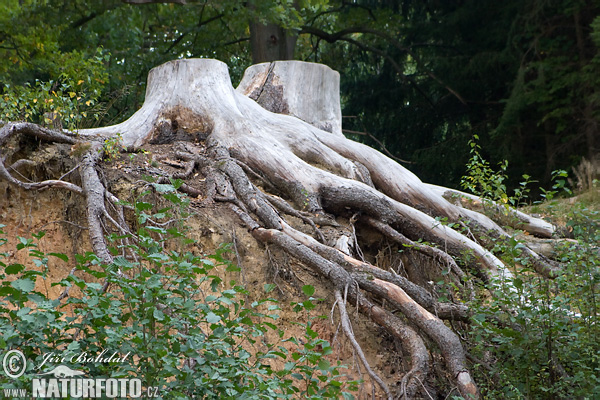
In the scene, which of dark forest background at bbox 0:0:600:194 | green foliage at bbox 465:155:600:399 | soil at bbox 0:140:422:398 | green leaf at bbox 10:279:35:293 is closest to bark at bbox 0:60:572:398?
soil at bbox 0:140:422:398

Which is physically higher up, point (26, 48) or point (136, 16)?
point (136, 16)

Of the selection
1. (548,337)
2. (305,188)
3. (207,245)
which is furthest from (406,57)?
(548,337)

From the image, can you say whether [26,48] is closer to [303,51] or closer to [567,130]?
[303,51]

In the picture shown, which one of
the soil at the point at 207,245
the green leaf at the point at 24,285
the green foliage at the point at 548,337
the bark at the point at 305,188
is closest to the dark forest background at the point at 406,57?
the bark at the point at 305,188

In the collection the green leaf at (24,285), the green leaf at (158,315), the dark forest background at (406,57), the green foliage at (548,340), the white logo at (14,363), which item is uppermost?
the dark forest background at (406,57)

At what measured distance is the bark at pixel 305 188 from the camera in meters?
4.77

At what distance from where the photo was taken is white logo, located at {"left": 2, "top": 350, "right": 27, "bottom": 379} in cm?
262

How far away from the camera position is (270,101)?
26.2 ft

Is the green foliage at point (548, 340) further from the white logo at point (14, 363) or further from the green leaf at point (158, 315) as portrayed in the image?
the white logo at point (14, 363)

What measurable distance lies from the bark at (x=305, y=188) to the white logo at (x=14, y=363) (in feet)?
5.21

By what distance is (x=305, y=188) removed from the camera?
5934 mm

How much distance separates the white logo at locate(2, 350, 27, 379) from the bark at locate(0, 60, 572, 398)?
1589 millimetres

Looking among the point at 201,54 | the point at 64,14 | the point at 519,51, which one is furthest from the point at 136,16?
the point at 519,51

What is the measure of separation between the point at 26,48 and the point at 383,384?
9.81 metres
